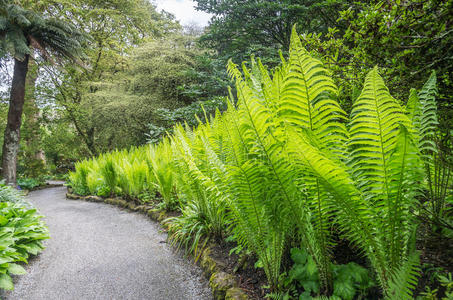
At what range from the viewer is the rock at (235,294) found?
128 cm

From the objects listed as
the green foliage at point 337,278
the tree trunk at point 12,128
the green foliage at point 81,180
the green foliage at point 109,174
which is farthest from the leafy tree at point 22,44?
the green foliage at point 337,278

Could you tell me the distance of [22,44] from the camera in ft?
19.2

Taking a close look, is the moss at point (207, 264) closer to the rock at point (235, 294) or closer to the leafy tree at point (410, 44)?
the rock at point (235, 294)

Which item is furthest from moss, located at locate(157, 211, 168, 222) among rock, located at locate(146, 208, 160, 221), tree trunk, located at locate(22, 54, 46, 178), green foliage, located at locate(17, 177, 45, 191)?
tree trunk, located at locate(22, 54, 46, 178)

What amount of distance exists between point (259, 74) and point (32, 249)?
2.74 metres

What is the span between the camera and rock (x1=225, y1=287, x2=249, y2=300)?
4.18 feet

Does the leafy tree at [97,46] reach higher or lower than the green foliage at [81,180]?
higher

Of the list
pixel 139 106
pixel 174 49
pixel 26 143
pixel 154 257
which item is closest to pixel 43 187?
pixel 26 143

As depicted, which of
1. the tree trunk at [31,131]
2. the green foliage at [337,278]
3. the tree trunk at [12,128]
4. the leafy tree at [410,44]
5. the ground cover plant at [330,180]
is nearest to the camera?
the ground cover plant at [330,180]

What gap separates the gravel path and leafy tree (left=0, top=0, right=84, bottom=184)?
5.46 m

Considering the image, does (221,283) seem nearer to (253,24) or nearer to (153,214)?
(153,214)

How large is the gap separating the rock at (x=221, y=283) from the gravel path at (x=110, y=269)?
0.13m

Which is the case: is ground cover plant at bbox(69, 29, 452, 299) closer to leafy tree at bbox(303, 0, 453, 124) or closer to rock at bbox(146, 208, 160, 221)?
leafy tree at bbox(303, 0, 453, 124)

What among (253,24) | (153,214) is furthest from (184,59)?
(153,214)
